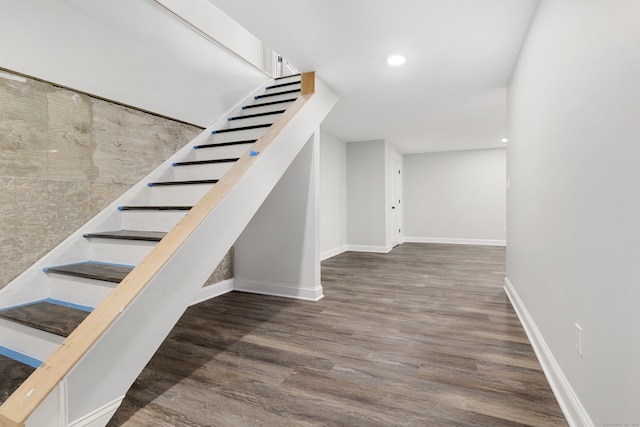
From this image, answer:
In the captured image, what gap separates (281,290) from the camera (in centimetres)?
340

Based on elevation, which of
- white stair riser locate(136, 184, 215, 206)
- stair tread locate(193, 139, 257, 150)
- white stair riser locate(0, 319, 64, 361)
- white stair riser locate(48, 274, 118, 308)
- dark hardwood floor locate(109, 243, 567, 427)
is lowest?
dark hardwood floor locate(109, 243, 567, 427)

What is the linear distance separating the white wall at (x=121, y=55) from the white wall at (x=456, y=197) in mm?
5744

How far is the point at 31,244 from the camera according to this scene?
1.96 m

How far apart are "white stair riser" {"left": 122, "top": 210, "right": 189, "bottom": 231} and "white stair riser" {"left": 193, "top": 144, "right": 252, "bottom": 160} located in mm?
856

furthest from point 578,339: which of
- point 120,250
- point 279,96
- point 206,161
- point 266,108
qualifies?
point 279,96

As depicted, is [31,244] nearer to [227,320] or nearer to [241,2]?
[227,320]

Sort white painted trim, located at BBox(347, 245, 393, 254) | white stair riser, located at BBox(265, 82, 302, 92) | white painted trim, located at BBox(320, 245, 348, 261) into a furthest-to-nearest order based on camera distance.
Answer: white painted trim, located at BBox(347, 245, 393, 254) < white painted trim, located at BBox(320, 245, 348, 261) < white stair riser, located at BBox(265, 82, 302, 92)

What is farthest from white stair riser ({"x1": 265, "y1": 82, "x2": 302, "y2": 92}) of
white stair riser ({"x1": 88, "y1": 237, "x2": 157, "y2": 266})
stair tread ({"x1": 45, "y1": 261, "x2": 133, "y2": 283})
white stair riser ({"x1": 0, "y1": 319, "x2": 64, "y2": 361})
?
white stair riser ({"x1": 0, "y1": 319, "x2": 64, "y2": 361})

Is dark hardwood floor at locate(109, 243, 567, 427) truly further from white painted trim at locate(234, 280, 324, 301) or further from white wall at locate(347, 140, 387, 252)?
white wall at locate(347, 140, 387, 252)

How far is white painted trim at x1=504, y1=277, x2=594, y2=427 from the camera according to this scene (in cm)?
132

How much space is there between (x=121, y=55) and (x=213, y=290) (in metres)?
2.24

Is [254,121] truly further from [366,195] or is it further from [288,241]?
[366,195]

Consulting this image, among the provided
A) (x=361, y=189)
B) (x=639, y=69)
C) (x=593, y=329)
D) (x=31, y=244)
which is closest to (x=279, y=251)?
(x=31, y=244)

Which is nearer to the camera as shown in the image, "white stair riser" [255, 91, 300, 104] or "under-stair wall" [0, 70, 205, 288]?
"under-stair wall" [0, 70, 205, 288]
